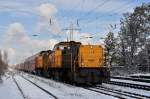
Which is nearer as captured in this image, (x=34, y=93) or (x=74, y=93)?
(x=74, y=93)

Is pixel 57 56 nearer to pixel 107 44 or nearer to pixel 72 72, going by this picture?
pixel 72 72

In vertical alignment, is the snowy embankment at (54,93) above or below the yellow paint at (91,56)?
below

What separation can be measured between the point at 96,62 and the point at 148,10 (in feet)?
148

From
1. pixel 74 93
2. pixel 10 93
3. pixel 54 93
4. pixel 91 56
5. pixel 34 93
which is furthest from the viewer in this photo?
pixel 91 56

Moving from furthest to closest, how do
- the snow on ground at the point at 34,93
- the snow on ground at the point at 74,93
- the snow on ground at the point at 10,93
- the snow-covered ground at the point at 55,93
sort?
1. the snow on ground at the point at 10,93
2. the snow on ground at the point at 34,93
3. the snow-covered ground at the point at 55,93
4. the snow on ground at the point at 74,93

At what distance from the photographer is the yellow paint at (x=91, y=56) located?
3195cm

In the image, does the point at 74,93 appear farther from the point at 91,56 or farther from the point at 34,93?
the point at 91,56

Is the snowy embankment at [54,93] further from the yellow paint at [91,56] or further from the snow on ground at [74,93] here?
the yellow paint at [91,56]

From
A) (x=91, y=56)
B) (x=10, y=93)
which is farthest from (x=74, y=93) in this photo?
(x=91, y=56)

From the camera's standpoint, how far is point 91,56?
106 feet

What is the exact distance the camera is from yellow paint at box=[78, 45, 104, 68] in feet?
105

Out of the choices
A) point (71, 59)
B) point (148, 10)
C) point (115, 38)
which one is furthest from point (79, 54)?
point (115, 38)

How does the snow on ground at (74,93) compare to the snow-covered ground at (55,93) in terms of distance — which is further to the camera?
the snow-covered ground at (55,93)

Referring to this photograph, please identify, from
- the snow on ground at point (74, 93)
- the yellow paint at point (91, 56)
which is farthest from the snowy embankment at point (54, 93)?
the yellow paint at point (91, 56)
